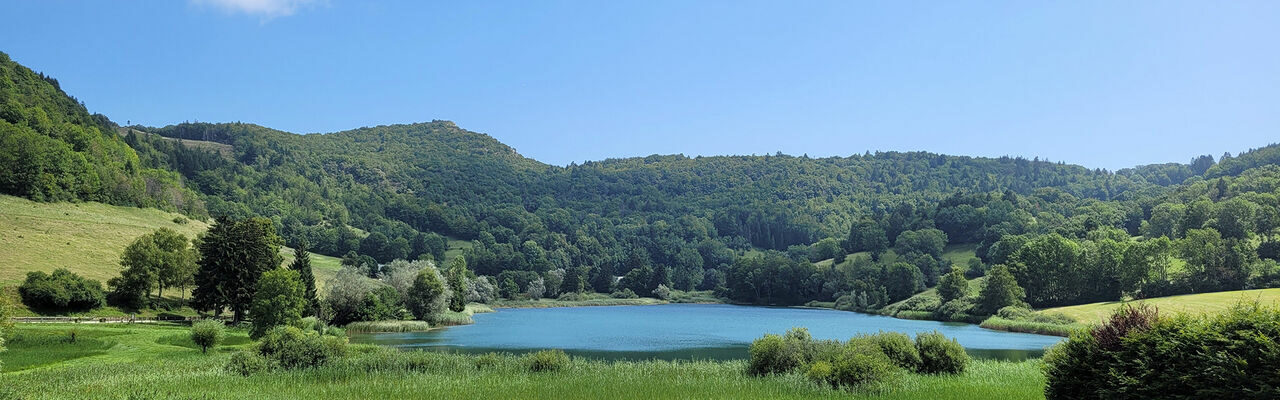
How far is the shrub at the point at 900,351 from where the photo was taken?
30.0 metres

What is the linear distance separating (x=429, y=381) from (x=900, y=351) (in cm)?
1823

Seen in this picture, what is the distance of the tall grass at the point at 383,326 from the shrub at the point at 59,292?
1919 centimetres

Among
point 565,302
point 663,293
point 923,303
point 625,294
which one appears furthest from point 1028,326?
point 625,294

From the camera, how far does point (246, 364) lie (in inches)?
1156

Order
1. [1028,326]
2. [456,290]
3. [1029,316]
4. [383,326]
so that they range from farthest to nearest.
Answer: [456,290]
[1029,316]
[1028,326]
[383,326]

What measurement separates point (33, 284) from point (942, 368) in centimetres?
6038

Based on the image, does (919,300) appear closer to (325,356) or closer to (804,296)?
(804,296)

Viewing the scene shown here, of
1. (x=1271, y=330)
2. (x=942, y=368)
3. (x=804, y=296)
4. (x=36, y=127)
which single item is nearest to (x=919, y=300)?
(x=804, y=296)

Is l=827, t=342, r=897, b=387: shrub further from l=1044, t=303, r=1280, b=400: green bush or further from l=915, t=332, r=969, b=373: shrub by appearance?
l=1044, t=303, r=1280, b=400: green bush

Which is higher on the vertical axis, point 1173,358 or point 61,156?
point 61,156

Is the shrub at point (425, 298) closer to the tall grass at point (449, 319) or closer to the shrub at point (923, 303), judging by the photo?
the tall grass at point (449, 319)

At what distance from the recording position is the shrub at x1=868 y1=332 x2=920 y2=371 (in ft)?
98.3

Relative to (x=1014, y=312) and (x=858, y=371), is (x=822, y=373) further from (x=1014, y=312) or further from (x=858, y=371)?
(x=1014, y=312)

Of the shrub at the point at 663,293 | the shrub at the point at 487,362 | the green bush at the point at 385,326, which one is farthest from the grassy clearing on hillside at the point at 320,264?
the shrub at the point at 487,362
